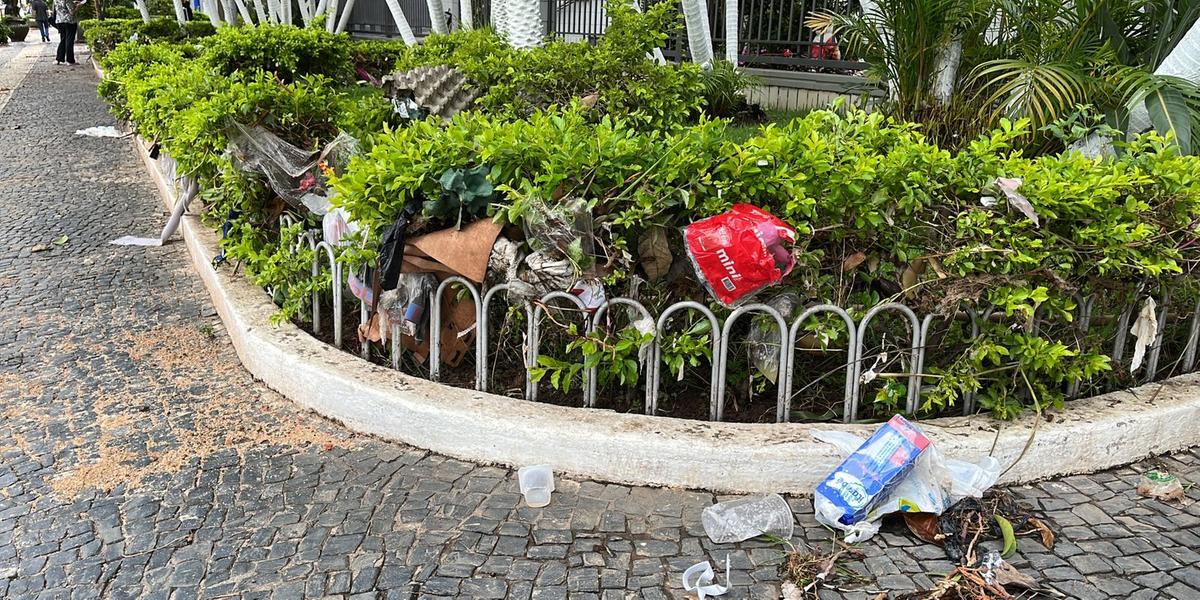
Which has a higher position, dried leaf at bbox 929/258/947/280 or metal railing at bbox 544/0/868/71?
metal railing at bbox 544/0/868/71

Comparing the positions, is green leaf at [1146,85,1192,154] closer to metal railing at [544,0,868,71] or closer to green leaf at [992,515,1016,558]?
green leaf at [992,515,1016,558]

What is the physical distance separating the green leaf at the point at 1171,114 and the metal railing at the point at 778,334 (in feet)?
3.77

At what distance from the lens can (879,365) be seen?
3.64m

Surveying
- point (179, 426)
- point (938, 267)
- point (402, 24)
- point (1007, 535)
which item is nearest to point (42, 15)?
point (402, 24)

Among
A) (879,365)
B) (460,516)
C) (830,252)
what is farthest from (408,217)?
(879,365)

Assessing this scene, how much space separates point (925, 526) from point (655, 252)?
4.48 feet

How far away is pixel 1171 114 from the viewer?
4699 mm

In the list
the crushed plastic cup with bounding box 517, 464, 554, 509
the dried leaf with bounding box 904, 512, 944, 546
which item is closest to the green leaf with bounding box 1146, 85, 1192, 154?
the dried leaf with bounding box 904, 512, 944, 546

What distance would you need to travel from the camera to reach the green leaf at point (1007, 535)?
3068mm

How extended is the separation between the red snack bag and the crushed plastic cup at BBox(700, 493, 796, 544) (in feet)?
2.38

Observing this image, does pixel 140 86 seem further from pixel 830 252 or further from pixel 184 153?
pixel 830 252

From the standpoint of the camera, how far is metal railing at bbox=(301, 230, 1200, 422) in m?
3.50

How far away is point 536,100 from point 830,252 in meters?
2.73

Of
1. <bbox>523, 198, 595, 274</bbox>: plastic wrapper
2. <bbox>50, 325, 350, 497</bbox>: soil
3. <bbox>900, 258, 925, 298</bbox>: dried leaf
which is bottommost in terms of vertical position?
<bbox>50, 325, 350, 497</bbox>: soil
